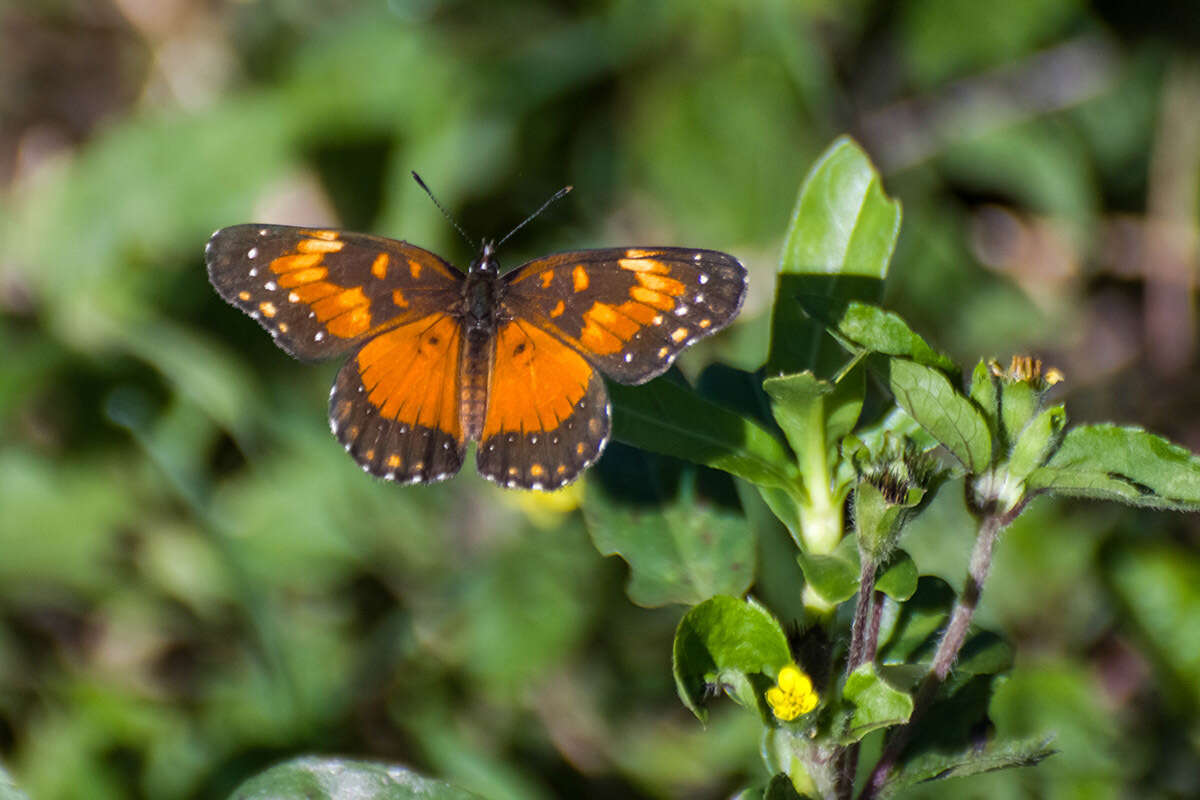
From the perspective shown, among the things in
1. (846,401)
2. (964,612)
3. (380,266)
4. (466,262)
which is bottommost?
(964,612)

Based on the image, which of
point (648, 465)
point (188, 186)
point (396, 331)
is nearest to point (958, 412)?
point (648, 465)

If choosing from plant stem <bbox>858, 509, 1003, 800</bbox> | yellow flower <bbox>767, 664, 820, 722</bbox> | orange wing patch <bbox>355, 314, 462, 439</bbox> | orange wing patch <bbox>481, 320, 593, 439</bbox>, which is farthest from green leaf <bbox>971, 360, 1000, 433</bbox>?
orange wing patch <bbox>355, 314, 462, 439</bbox>

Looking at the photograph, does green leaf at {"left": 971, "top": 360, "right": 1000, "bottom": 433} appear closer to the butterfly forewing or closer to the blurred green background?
the butterfly forewing

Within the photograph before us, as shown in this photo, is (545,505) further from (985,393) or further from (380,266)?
(985,393)

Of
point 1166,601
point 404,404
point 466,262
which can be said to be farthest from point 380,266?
point 1166,601

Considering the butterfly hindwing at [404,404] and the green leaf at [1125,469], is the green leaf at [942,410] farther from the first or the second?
the butterfly hindwing at [404,404]
